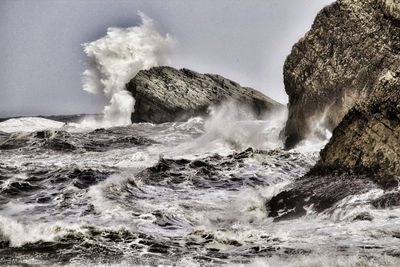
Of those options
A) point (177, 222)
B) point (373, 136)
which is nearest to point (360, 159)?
point (373, 136)

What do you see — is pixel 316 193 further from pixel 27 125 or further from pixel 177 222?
pixel 27 125

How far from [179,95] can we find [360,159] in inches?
1086

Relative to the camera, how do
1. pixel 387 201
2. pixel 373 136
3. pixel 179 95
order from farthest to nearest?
pixel 179 95
pixel 373 136
pixel 387 201

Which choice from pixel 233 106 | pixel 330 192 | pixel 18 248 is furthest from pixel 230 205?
pixel 233 106

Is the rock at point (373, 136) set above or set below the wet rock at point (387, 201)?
above

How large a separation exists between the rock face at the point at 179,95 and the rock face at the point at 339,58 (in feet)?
54.5

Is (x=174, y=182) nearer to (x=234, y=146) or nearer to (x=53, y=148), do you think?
(x=53, y=148)

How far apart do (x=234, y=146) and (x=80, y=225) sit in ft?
52.7

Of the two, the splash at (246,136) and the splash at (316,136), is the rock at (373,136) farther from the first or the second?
the splash at (246,136)

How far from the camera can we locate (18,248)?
4.71 metres

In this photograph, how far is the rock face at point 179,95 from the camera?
32.5 m

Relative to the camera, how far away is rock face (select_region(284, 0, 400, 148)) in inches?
553

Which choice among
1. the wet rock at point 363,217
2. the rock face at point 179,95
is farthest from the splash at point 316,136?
the rock face at point 179,95

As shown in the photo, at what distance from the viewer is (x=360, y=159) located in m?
6.54
